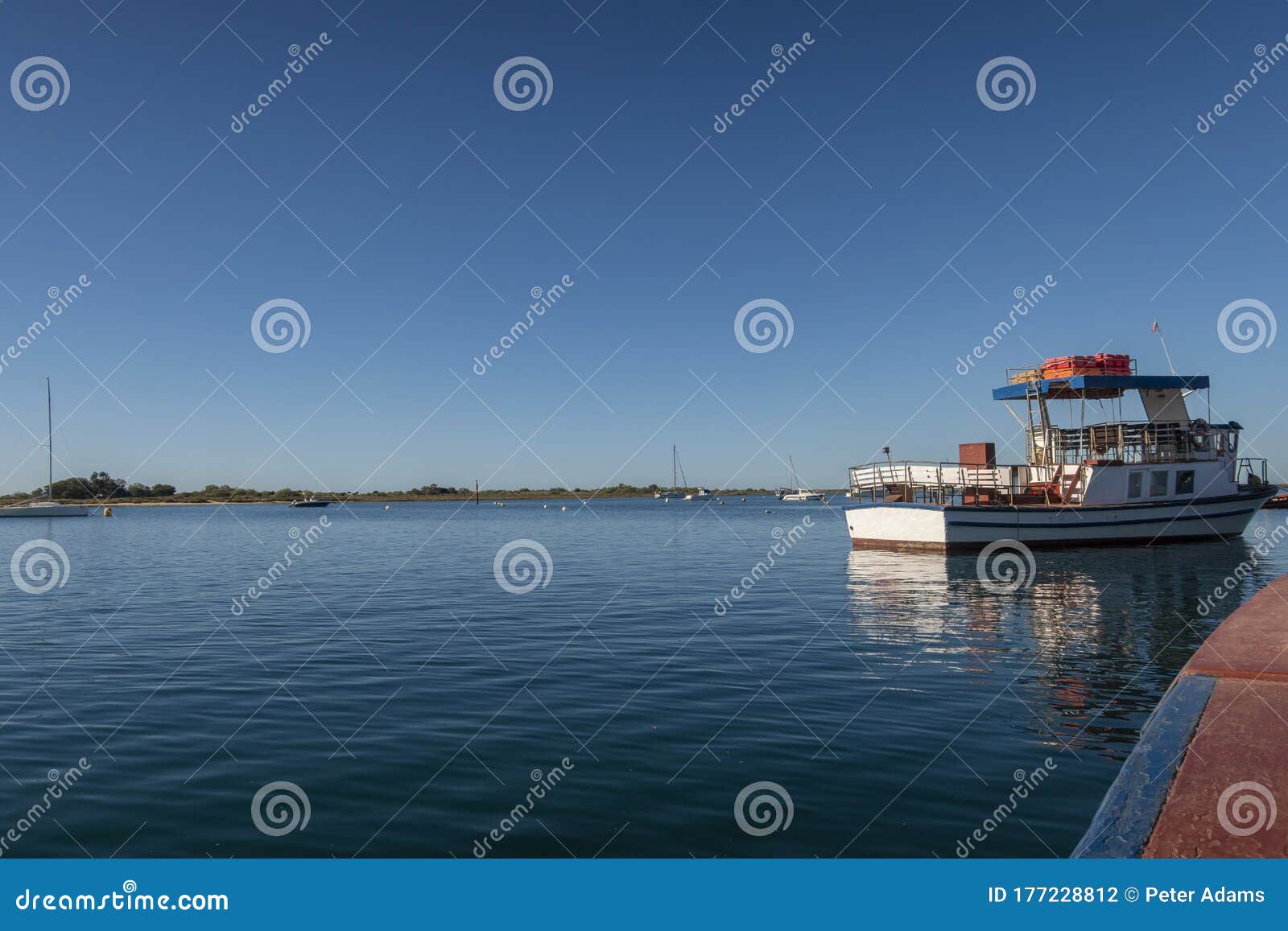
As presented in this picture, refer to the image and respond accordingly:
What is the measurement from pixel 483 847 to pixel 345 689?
6.43 metres

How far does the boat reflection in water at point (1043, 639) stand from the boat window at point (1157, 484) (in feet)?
21.6

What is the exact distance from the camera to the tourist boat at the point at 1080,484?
114 ft

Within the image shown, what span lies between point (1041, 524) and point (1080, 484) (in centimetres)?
270

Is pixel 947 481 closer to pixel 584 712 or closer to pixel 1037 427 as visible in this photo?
pixel 1037 427

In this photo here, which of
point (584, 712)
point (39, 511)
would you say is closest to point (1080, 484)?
point (584, 712)

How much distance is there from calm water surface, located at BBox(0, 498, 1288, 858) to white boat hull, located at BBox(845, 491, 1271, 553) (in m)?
9.82

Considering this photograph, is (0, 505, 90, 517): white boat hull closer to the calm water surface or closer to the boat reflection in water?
the calm water surface

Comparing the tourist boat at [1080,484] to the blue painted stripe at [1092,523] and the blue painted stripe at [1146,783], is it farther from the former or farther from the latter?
the blue painted stripe at [1146,783]

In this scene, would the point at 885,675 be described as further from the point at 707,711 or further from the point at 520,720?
the point at 520,720

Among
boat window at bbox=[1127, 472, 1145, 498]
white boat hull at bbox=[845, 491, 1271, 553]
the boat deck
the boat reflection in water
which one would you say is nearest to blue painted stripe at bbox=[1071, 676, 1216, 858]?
the boat deck

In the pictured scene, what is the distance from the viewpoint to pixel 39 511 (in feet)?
334

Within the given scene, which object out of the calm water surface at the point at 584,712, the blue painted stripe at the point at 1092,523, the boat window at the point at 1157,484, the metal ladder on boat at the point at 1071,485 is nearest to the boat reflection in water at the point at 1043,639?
the calm water surface at the point at 584,712

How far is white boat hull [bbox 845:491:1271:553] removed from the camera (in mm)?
34156
